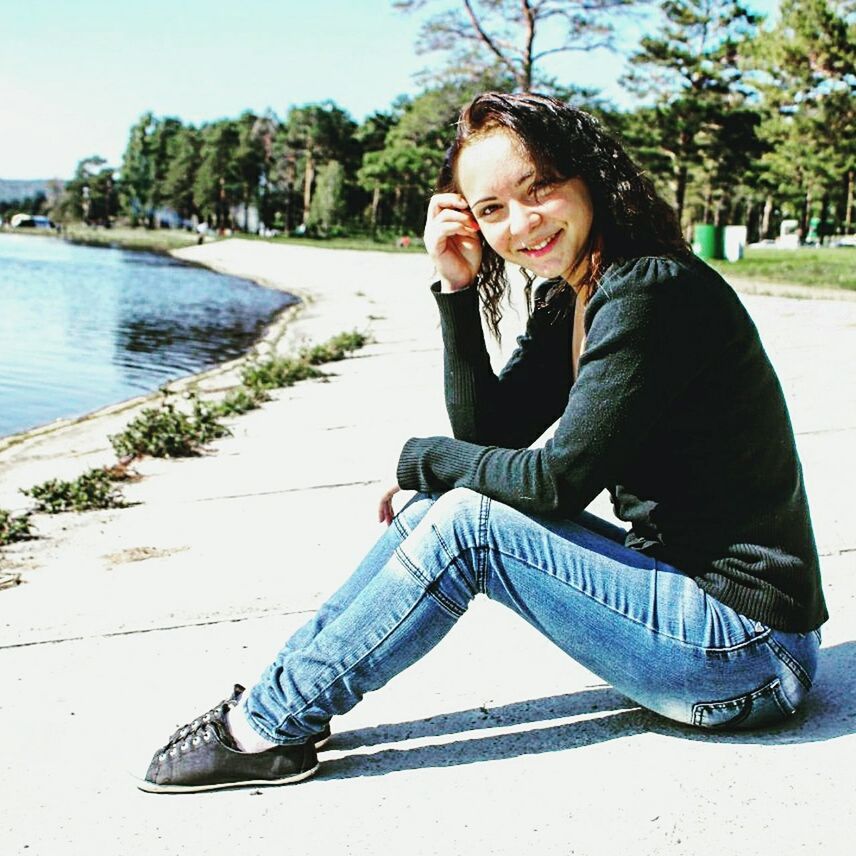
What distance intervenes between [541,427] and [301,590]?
110 cm

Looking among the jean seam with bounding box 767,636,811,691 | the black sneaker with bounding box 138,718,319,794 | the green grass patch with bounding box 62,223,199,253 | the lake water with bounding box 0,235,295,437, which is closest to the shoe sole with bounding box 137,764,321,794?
the black sneaker with bounding box 138,718,319,794

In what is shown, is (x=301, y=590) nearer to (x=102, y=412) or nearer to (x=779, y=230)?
(x=102, y=412)

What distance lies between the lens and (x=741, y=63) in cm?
3462

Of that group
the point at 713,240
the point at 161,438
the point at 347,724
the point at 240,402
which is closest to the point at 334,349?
the point at 240,402

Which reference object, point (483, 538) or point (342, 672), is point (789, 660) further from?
point (342, 672)

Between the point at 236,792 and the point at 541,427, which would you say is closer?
the point at 236,792

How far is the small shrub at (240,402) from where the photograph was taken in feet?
23.2

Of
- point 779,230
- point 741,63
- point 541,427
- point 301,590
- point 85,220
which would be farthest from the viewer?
point 85,220

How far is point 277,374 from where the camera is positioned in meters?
8.48

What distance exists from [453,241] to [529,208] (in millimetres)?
309

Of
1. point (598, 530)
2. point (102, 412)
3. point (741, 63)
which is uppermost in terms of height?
point (741, 63)

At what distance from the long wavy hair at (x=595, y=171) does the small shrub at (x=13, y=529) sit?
2768 mm

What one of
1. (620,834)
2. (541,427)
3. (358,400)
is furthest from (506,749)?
(358,400)

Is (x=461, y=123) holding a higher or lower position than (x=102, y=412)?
higher
